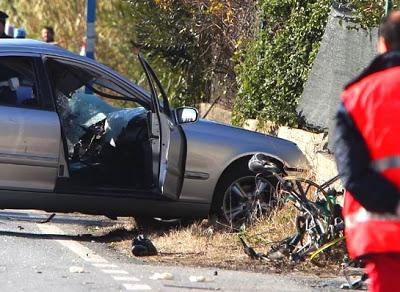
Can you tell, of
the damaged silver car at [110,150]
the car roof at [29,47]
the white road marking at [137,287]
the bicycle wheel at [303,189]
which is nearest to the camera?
the white road marking at [137,287]

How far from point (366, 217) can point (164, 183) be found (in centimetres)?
581

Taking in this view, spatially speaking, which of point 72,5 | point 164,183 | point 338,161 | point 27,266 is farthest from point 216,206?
point 72,5

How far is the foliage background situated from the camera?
1296 cm

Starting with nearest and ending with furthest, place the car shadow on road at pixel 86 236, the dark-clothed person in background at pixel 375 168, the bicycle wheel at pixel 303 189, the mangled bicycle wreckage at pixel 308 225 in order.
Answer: the dark-clothed person in background at pixel 375 168, the mangled bicycle wreckage at pixel 308 225, the bicycle wheel at pixel 303 189, the car shadow on road at pixel 86 236

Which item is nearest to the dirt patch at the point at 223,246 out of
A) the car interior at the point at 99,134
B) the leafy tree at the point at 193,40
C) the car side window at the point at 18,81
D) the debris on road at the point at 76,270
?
the car interior at the point at 99,134

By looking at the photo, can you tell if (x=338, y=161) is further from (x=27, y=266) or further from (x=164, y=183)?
(x=164, y=183)

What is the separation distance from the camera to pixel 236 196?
1051 cm

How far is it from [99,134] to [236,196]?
4.76ft

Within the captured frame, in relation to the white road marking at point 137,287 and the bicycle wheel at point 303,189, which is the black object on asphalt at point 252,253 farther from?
the white road marking at point 137,287

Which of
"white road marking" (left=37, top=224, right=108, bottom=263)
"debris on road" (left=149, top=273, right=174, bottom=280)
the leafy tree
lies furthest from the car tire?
the leafy tree

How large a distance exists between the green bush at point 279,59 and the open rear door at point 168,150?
2.92m

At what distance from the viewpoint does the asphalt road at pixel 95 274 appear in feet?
25.4

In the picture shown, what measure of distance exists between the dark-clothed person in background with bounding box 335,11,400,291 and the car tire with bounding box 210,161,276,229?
19.5 feet

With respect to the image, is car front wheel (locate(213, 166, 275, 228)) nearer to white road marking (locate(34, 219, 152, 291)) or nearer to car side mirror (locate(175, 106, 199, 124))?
car side mirror (locate(175, 106, 199, 124))
